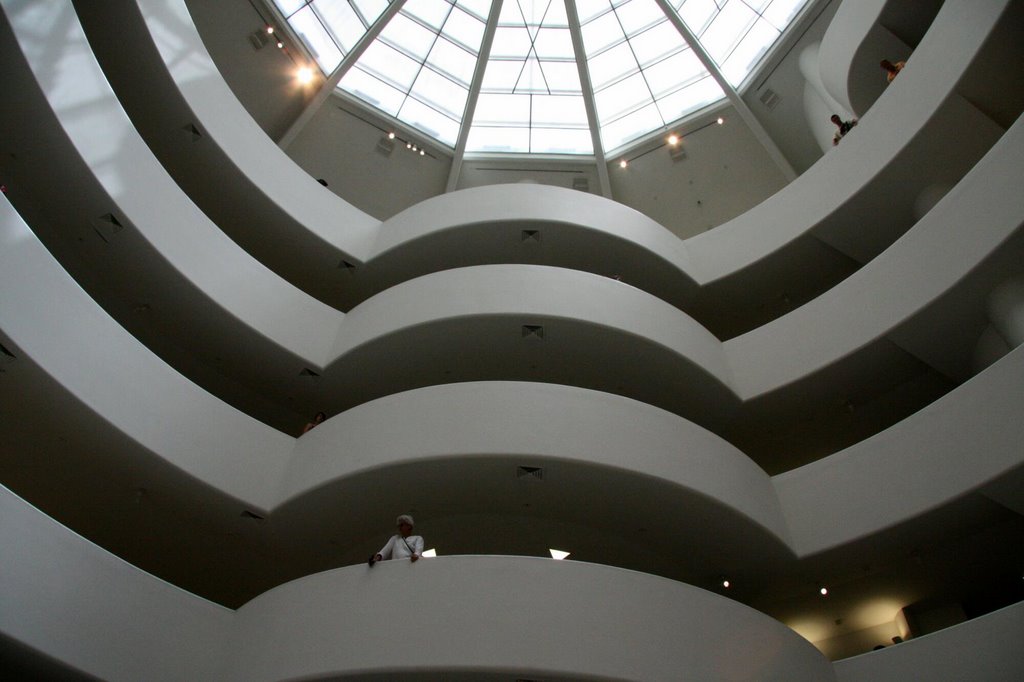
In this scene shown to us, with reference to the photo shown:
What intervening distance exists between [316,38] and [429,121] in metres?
4.00

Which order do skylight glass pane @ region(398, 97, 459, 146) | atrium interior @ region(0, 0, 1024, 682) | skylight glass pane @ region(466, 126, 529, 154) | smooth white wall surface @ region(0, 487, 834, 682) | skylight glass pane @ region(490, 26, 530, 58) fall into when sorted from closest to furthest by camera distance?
smooth white wall surface @ region(0, 487, 834, 682) → atrium interior @ region(0, 0, 1024, 682) → skylight glass pane @ region(490, 26, 530, 58) → skylight glass pane @ region(398, 97, 459, 146) → skylight glass pane @ region(466, 126, 529, 154)

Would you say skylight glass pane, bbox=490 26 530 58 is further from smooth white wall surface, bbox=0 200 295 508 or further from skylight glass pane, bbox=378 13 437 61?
smooth white wall surface, bbox=0 200 295 508

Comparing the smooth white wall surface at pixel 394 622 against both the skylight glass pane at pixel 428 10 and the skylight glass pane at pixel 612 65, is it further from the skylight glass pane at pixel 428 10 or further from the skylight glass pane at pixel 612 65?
the skylight glass pane at pixel 428 10

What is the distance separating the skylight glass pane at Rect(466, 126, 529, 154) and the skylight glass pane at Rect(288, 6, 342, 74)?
4.67 m

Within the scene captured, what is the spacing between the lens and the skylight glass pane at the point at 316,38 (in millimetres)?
18406

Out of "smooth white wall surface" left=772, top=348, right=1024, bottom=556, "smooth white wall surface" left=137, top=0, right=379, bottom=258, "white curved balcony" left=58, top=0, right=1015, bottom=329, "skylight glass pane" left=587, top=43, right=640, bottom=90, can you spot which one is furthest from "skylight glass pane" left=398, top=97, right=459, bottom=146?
"smooth white wall surface" left=772, top=348, right=1024, bottom=556

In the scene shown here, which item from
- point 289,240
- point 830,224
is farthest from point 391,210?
point 830,224

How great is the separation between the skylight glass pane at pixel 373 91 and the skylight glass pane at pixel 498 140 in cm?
253

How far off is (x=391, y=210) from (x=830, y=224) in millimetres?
12530

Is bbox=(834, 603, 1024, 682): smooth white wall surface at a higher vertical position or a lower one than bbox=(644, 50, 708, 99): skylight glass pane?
lower

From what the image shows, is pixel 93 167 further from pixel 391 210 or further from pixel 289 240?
pixel 391 210

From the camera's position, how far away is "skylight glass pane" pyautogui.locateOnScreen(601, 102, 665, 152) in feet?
68.6

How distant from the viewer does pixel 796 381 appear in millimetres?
13000

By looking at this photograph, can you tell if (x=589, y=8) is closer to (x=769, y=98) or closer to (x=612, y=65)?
(x=612, y=65)
